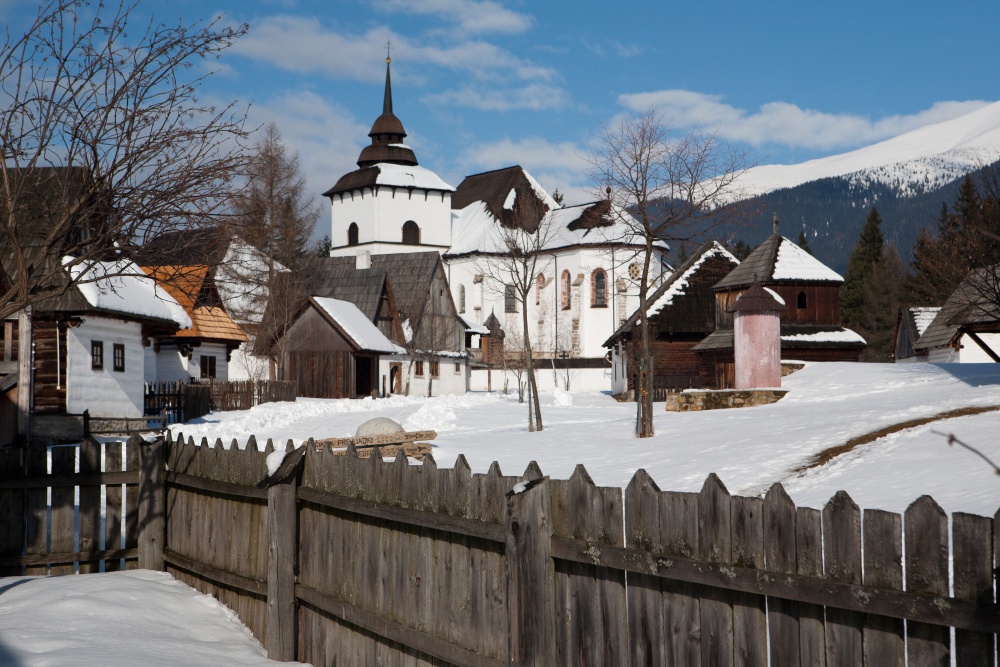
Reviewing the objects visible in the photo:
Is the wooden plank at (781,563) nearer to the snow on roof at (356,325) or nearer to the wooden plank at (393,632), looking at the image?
the wooden plank at (393,632)

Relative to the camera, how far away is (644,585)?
4.50 m

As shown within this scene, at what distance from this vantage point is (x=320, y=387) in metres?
48.6

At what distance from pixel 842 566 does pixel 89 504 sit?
7287mm

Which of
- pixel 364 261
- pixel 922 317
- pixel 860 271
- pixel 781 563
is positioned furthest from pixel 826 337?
pixel 860 271

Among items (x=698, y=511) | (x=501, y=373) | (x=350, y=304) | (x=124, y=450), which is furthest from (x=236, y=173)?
(x=501, y=373)

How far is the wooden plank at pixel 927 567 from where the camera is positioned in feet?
11.1

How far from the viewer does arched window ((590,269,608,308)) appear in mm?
74125

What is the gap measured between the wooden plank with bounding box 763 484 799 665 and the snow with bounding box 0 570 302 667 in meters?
4.36

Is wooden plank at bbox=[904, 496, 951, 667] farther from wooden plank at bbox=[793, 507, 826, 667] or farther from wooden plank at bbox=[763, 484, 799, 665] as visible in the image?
wooden plank at bbox=[763, 484, 799, 665]

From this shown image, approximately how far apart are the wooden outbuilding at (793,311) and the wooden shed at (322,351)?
17.3 m

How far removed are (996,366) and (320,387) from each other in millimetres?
30873

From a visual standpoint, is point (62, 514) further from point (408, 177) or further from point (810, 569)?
point (408, 177)

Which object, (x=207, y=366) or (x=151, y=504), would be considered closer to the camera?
(x=151, y=504)

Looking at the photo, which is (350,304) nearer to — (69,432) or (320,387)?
(320,387)
